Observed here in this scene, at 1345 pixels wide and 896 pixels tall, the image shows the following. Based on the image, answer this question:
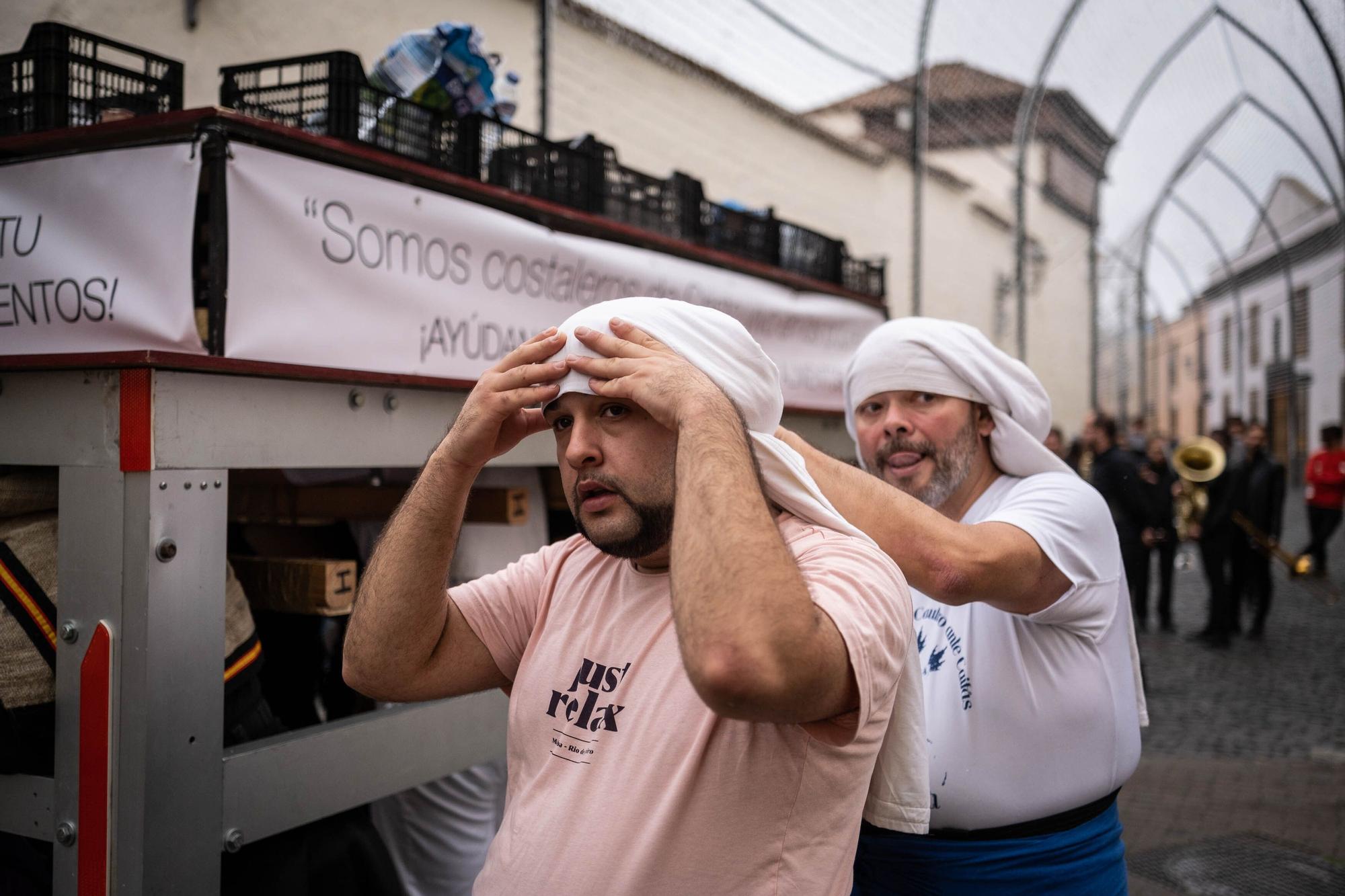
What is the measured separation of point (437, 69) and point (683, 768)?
2498 millimetres

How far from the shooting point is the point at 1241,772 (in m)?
5.51

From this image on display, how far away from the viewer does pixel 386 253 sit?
108 inches

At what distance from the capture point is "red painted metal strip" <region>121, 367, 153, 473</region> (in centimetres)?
203

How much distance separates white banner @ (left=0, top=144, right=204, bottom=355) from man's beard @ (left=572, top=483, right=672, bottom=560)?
4.16ft

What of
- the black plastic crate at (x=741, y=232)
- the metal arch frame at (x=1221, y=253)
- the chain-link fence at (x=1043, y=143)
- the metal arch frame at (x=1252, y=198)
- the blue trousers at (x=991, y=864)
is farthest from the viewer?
the metal arch frame at (x=1221, y=253)

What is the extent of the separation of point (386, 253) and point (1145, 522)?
7497 mm

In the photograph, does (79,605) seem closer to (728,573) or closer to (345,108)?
(345,108)

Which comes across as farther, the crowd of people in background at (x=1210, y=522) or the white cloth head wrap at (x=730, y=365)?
the crowd of people in background at (x=1210, y=522)

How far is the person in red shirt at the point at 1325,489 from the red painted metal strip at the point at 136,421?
12139 millimetres

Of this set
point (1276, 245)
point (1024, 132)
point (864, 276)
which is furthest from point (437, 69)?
point (1276, 245)

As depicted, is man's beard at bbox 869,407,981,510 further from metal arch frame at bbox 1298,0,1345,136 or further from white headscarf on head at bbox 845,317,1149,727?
metal arch frame at bbox 1298,0,1345,136

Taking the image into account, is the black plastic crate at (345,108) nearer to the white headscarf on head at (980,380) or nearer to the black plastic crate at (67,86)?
the black plastic crate at (67,86)

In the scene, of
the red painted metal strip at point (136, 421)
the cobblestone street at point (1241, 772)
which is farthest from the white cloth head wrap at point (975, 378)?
the cobblestone street at point (1241, 772)

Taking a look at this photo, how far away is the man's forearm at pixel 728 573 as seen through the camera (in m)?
1.23
